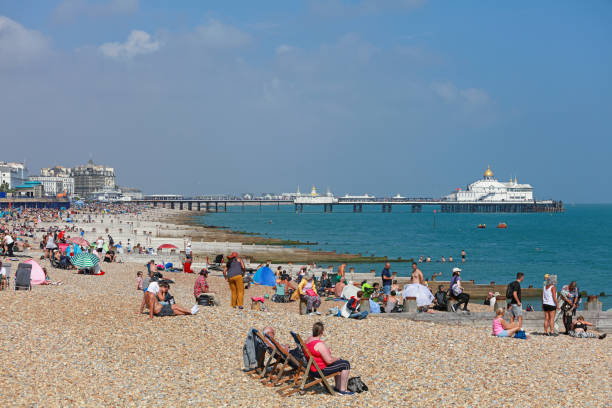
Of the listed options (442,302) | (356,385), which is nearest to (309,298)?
(442,302)

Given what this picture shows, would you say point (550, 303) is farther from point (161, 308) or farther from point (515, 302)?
Answer: point (161, 308)

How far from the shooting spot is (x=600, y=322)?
44.9 ft

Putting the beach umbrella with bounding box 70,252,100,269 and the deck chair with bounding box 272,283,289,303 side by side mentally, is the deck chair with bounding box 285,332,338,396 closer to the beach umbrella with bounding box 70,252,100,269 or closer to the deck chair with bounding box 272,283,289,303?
the deck chair with bounding box 272,283,289,303

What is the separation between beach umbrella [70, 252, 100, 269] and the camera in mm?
18500

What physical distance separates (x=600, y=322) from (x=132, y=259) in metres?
19.3

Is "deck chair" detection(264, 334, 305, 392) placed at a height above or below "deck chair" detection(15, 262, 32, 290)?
below

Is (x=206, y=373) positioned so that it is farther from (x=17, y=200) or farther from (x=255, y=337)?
(x=17, y=200)

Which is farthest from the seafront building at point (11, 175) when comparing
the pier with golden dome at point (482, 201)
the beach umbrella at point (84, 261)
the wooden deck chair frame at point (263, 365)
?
the wooden deck chair frame at point (263, 365)

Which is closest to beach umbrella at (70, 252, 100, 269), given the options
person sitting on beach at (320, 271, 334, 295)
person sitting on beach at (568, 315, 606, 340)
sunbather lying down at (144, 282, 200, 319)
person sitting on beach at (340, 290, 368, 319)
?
person sitting on beach at (320, 271, 334, 295)

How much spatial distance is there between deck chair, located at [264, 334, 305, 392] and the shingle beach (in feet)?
0.87

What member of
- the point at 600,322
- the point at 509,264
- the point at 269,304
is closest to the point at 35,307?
the point at 269,304

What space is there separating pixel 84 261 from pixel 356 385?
13.3 metres

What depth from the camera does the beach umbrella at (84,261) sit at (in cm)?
1850

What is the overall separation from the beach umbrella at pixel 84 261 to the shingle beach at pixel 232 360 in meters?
6.43
